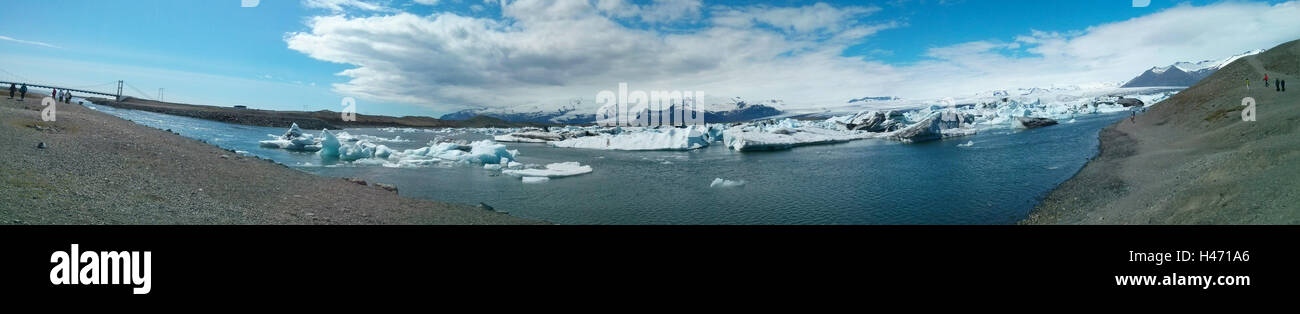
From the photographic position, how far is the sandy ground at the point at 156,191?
6277 mm

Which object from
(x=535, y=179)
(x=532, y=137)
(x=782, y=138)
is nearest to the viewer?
(x=535, y=179)

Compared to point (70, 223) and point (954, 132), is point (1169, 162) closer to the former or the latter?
point (70, 223)

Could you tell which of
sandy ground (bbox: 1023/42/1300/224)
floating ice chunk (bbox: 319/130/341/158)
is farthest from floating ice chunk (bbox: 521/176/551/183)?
sandy ground (bbox: 1023/42/1300/224)

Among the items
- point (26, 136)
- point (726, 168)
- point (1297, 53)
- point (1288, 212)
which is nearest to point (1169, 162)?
point (1288, 212)

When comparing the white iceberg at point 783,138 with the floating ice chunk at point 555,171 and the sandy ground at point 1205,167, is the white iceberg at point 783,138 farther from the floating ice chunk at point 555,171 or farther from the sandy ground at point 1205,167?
the sandy ground at point 1205,167

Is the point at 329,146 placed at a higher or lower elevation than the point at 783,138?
lower

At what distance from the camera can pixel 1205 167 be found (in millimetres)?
11008

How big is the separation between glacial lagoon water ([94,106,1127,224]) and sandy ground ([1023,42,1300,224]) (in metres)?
1.14

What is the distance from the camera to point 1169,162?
46.6 ft

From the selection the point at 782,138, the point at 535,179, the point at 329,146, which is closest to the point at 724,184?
the point at 535,179

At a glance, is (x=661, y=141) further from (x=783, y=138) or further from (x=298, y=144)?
(x=298, y=144)

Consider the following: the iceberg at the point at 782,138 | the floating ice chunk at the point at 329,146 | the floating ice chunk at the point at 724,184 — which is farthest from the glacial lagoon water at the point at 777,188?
the iceberg at the point at 782,138

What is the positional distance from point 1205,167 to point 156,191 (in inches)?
799
